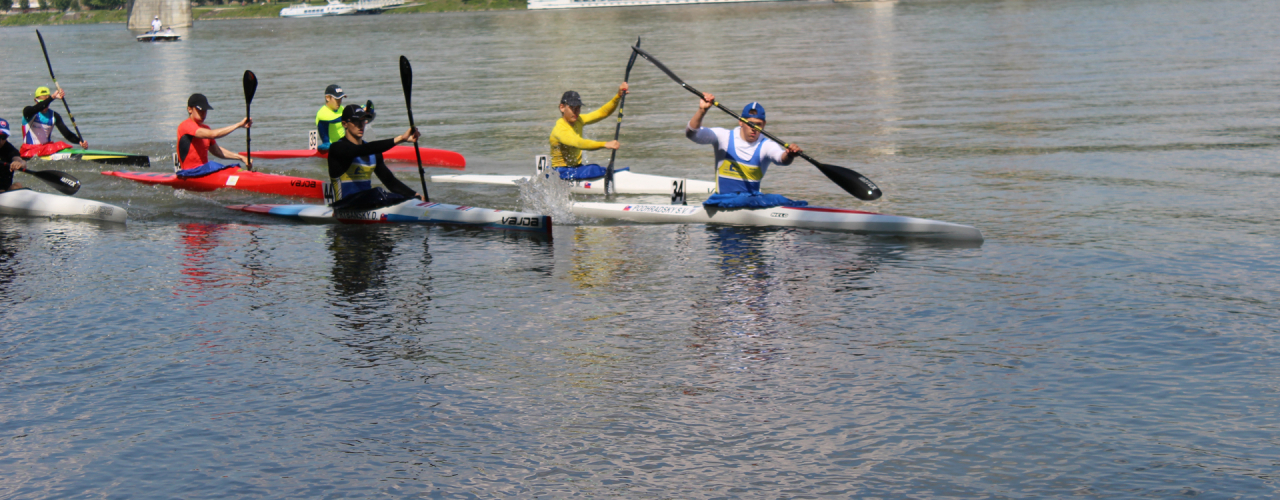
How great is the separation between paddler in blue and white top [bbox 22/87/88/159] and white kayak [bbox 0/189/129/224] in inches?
217

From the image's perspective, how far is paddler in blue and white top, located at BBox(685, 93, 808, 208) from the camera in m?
14.6

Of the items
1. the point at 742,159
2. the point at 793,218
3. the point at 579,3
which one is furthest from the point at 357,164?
the point at 579,3

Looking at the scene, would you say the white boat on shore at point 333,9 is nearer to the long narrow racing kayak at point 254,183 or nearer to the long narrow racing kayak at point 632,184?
the long narrow racing kayak at point 254,183

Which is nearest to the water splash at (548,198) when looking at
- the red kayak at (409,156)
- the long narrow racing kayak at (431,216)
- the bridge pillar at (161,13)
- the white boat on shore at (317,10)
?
the long narrow racing kayak at (431,216)

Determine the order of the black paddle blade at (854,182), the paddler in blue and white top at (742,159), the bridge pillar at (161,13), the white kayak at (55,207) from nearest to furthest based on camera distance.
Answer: the paddler in blue and white top at (742,159), the black paddle blade at (854,182), the white kayak at (55,207), the bridge pillar at (161,13)

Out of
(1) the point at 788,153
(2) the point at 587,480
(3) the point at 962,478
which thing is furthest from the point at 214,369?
(1) the point at 788,153

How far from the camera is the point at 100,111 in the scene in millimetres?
37375

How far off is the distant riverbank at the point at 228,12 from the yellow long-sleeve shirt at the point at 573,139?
140052mm

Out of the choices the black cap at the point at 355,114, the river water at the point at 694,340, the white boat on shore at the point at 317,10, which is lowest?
the river water at the point at 694,340

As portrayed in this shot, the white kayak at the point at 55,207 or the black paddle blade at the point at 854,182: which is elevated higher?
the black paddle blade at the point at 854,182

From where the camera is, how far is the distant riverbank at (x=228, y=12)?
158 meters

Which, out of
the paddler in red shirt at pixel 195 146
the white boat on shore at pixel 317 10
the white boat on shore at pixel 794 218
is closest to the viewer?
the white boat on shore at pixel 794 218

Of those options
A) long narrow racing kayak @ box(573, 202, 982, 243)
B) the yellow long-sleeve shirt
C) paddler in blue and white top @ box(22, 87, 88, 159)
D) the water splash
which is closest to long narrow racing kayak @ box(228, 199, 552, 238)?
the water splash

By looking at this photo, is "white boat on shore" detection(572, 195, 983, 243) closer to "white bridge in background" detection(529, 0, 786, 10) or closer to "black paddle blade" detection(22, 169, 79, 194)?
"black paddle blade" detection(22, 169, 79, 194)
